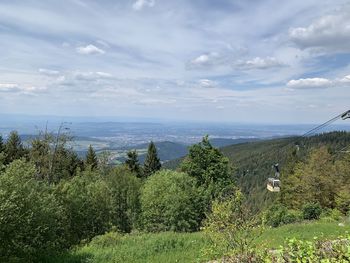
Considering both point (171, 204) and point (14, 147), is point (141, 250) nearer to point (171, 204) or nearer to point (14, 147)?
point (171, 204)

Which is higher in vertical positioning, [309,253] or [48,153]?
[309,253]

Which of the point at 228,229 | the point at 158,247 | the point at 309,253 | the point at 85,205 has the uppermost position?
the point at 309,253

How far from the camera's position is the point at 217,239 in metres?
10.9

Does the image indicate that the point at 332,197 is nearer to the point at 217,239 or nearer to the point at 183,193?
the point at 183,193

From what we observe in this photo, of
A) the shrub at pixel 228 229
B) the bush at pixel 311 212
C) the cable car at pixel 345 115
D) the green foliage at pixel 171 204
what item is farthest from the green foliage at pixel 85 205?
the shrub at pixel 228 229

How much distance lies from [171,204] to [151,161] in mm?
24165

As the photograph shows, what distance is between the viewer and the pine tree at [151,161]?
2650 inches

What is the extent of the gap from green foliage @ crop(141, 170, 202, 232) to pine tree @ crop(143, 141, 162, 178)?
2018 cm

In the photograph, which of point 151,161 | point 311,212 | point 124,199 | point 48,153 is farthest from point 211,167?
point 151,161

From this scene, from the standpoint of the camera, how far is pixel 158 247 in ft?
69.3

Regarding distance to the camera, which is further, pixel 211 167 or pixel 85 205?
pixel 211 167

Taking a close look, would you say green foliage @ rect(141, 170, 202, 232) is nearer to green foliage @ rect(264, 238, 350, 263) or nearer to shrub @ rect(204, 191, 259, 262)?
shrub @ rect(204, 191, 259, 262)

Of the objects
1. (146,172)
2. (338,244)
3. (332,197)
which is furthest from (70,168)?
(338,244)

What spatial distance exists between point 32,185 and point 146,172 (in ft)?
141
